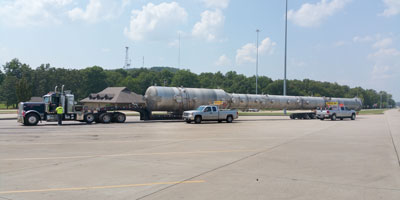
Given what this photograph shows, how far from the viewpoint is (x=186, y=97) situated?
1358 inches

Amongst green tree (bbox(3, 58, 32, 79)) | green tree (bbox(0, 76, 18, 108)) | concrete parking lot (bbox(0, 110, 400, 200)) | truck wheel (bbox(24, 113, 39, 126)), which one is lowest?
concrete parking lot (bbox(0, 110, 400, 200))

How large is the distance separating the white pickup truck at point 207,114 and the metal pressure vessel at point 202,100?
9.55 ft

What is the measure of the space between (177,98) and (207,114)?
399 cm

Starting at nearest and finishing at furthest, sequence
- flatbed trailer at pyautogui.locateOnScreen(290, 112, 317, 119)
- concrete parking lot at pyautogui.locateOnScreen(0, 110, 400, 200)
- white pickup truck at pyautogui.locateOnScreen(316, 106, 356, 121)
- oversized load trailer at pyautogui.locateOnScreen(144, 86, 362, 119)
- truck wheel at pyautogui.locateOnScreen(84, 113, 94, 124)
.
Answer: concrete parking lot at pyautogui.locateOnScreen(0, 110, 400, 200), truck wheel at pyautogui.locateOnScreen(84, 113, 94, 124), oversized load trailer at pyautogui.locateOnScreen(144, 86, 362, 119), white pickup truck at pyautogui.locateOnScreen(316, 106, 356, 121), flatbed trailer at pyautogui.locateOnScreen(290, 112, 317, 119)

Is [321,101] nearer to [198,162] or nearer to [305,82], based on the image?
[198,162]

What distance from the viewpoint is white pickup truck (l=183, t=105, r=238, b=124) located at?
3078cm

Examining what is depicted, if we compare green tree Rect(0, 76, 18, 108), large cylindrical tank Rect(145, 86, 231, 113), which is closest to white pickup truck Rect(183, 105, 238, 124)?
large cylindrical tank Rect(145, 86, 231, 113)

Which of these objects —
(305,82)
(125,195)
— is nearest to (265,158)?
(125,195)

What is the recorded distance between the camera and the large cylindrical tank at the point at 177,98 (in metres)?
32.8

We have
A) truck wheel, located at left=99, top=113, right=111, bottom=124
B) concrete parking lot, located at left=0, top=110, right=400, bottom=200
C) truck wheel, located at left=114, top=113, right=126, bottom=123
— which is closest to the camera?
concrete parking lot, located at left=0, top=110, right=400, bottom=200

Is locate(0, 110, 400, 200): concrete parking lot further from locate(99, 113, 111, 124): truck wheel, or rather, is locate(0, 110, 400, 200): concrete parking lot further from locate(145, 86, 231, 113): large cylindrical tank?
locate(145, 86, 231, 113): large cylindrical tank

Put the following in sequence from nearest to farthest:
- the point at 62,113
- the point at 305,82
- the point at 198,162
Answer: the point at 198,162 < the point at 62,113 < the point at 305,82

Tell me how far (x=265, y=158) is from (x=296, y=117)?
34322 mm

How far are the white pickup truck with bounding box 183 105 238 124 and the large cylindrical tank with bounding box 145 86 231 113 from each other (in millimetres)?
2828
